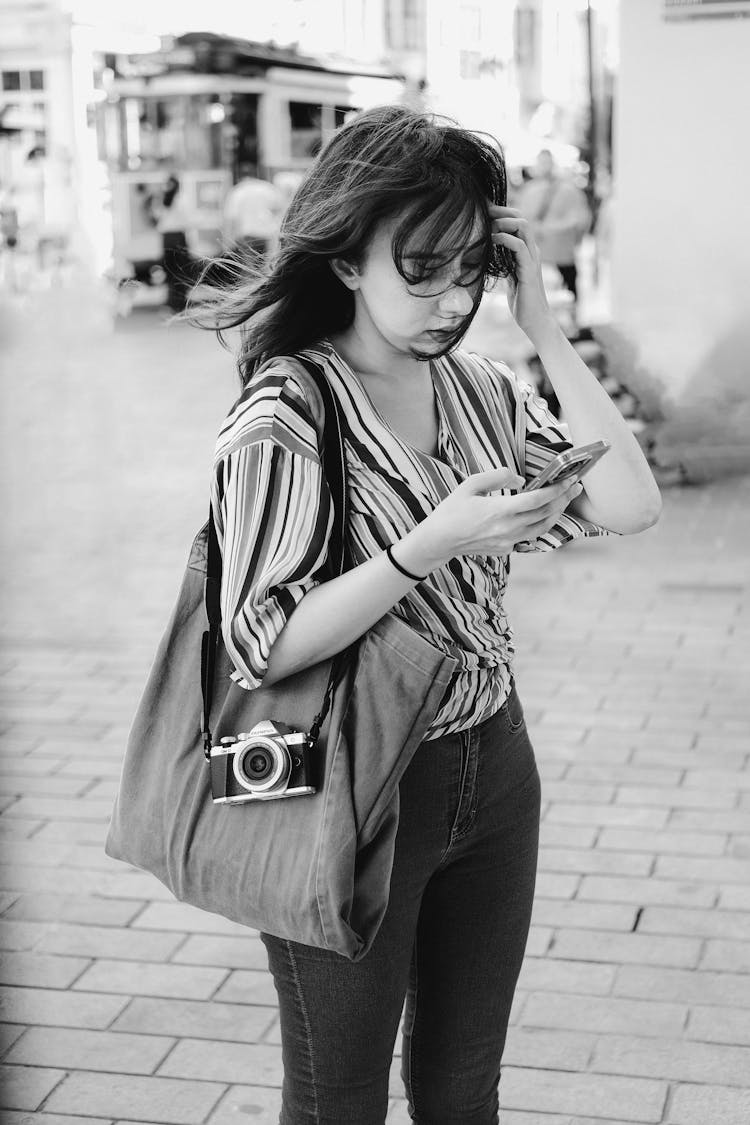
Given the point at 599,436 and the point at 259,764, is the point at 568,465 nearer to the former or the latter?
the point at 599,436

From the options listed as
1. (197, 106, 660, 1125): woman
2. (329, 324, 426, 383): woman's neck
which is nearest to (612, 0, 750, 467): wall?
(197, 106, 660, 1125): woman

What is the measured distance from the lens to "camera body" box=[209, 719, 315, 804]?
1584 millimetres

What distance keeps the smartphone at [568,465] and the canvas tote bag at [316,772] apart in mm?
209

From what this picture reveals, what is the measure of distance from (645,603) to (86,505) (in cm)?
363

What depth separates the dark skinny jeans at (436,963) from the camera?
1.68m

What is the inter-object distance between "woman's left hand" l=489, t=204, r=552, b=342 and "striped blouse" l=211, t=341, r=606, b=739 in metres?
0.11

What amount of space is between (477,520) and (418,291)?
298 mm

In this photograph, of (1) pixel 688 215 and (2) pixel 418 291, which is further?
(1) pixel 688 215

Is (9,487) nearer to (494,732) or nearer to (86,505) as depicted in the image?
(86,505)

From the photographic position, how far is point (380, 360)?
174 cm

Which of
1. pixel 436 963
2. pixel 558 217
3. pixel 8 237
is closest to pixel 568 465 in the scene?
pixel 436 963

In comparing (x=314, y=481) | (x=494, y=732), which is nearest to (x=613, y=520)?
(x=494, y=732)

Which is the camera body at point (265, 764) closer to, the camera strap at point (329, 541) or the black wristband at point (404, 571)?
the camera strap at point (329, 541)

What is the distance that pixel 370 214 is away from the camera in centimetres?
162
